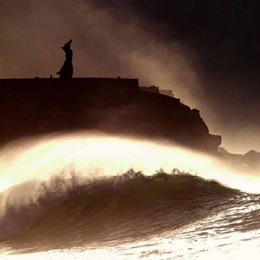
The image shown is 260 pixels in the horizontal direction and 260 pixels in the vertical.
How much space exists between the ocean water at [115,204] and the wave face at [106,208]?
4 cm

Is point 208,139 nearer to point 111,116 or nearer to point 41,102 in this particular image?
point 111,116

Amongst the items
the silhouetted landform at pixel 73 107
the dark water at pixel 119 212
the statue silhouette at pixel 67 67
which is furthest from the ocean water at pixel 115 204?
the statue silhouette at pixel 67 67

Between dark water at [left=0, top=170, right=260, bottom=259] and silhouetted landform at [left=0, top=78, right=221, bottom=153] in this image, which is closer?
dark water at [left=0, top=170, right=260, bottom=259]

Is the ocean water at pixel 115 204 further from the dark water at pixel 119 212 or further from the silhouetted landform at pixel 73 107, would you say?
the silhouetted landform at pixel 73 107

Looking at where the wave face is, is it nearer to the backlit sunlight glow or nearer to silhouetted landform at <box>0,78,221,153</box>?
the backlit sunlight glow

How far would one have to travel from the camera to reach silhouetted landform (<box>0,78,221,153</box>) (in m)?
40.0

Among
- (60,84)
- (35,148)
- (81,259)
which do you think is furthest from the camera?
(60,84)

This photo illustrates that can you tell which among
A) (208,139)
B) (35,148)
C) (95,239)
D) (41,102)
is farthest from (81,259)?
(208,139)

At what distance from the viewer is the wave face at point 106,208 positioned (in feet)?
63.2

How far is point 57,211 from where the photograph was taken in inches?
944

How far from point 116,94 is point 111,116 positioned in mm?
1337

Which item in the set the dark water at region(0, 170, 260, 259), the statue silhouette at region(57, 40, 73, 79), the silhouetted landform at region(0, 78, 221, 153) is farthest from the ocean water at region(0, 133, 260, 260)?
the statue silhouette at region(57, 40, 73, 79)

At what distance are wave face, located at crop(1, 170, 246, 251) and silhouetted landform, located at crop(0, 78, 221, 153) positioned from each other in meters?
10.7

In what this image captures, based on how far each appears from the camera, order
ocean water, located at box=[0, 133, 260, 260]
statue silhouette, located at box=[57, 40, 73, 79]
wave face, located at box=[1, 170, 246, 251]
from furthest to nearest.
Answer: statue silhouette, located at box=[57, 40, 73, 79] → wave face, located at box=[1, 170, 246, 251] → ocean water, located at box=[0, 133, 260, 260]
